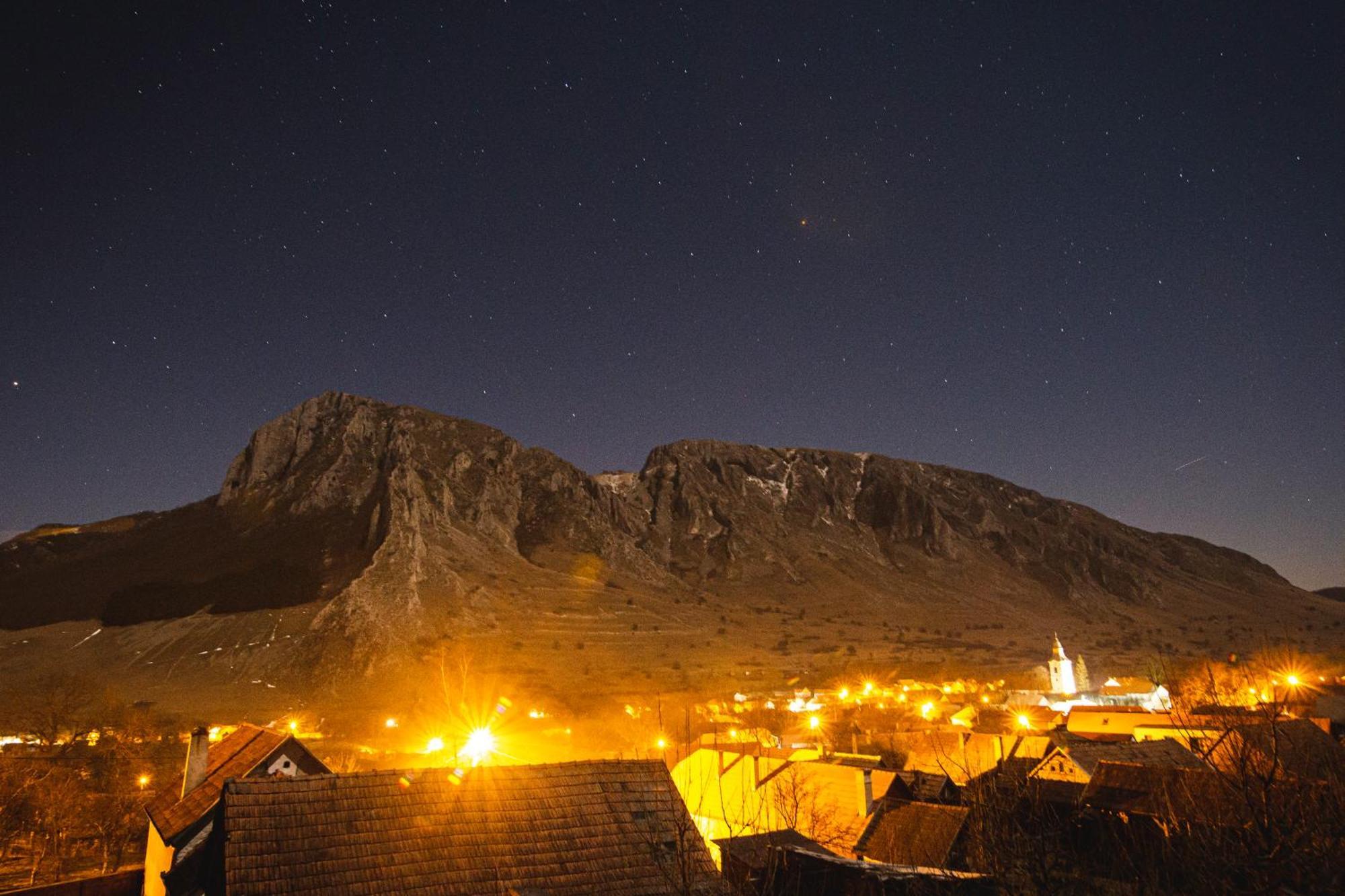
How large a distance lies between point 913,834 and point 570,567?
104333mm

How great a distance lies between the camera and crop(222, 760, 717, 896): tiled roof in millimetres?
11695

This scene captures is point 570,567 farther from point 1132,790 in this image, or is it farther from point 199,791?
point 1132,790

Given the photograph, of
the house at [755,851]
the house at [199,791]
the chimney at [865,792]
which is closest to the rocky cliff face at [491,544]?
the house at [199,791]

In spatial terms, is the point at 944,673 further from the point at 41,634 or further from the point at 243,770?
the point at 41,634

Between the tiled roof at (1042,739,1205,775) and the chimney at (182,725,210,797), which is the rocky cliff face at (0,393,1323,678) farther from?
the tiled roof at (1042,739,1205,775)

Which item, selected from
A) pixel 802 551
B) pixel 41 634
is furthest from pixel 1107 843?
pixel 802 551

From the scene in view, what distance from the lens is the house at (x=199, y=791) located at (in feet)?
55.9

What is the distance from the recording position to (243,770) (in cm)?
2195

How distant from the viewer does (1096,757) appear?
99.0 ft

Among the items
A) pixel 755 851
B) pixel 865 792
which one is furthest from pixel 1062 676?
pixel 755 851

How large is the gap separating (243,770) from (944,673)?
272ft

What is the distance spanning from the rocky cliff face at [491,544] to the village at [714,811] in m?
44.7

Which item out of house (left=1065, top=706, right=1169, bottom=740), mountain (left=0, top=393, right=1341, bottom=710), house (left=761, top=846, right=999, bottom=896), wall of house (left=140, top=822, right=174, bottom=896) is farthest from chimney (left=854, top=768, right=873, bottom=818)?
mountain (left=0, top=393, right=1341, bottom=710)

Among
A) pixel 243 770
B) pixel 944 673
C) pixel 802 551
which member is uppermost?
pixel 802 551
